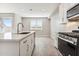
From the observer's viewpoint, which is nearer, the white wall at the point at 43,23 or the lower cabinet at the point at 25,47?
the lower cabinet at the point at 25,47

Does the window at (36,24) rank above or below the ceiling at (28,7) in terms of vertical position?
below

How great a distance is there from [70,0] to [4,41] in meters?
1.31

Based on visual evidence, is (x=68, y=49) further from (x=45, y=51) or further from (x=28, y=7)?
(x=28, y=7)

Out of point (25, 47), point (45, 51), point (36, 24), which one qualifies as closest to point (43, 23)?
point (36, 24)

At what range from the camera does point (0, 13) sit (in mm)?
9039

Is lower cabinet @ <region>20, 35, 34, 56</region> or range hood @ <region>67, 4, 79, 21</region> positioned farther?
range hood @ <region>67, 4, 79, 21</region>

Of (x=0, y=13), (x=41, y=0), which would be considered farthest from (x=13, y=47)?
(x=0, y=13)

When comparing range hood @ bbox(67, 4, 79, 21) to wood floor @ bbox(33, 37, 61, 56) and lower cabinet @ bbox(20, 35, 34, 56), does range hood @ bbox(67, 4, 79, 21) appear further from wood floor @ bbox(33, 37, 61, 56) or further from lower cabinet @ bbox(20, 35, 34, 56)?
wood floor @ bbox(33, 37, 61, 56)

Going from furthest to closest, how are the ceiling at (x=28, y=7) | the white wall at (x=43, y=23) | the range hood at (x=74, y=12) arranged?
1. the white wall at (x=43, y=23)
2. the ceiling at (x=28, y=7)
3. the range hood at (x=74, y=12)

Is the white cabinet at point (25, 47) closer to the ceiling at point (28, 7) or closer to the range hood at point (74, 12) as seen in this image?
the range hood at point (74, 12)

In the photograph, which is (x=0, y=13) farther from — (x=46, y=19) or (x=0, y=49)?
(x=0, y=49)

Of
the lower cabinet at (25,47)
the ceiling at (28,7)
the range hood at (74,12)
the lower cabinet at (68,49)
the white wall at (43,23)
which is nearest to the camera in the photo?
the lower cabinet at (25,47)

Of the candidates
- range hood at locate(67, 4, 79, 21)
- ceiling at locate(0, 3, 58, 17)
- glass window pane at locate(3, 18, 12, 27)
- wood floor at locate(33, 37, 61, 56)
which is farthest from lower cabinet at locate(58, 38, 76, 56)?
glass window pane at locate(3, 18, 12, 27)

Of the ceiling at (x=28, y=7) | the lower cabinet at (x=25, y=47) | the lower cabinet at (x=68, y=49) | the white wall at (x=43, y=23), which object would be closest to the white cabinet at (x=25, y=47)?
the lower cabinet at (x=25, y=47)
